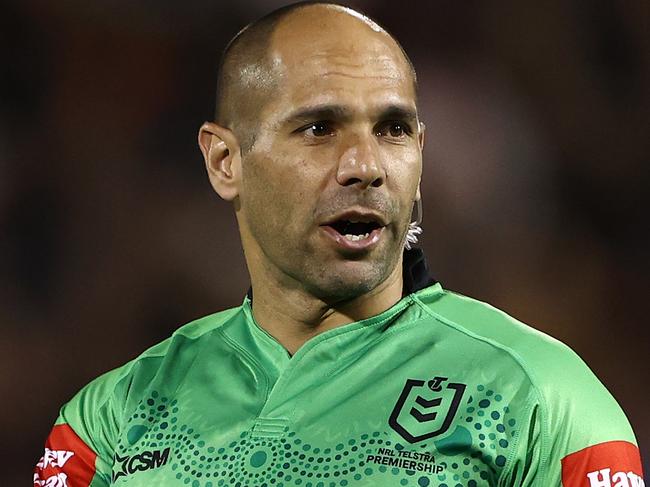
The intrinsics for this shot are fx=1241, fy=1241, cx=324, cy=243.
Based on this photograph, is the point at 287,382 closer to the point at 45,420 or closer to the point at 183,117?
the point at 45,420

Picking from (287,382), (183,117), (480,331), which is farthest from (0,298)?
(480,331)

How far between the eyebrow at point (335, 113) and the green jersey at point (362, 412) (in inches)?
14.3

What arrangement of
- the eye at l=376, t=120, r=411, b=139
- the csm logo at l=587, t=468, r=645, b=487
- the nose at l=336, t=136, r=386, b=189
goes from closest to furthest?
1. the csm logo at l=587, t=468, r=645, b=487
2. the nose at l=336, t=136, r=386, b=189
3. the eye at l=376, t=120, r=411, b=139

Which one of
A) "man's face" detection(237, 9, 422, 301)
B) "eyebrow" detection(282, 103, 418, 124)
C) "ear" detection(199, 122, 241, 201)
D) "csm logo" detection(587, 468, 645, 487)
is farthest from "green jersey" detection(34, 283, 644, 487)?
"eyebrow" detection(282, 103, 418, 124)

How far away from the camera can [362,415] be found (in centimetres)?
224

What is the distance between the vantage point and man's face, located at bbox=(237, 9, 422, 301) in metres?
2.27

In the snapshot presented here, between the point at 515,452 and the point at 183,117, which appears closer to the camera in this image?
the point at 515,452

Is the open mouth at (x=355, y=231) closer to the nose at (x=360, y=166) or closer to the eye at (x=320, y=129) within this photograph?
the nose at (x=360, y=166)

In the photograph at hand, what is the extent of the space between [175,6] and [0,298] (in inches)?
45.0

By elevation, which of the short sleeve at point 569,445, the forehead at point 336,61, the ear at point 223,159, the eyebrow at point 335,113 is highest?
the forehead at point 336,61

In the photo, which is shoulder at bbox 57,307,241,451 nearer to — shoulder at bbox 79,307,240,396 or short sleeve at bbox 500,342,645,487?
shoulder at bbox 79,307,240,396

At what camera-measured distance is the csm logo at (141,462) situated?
2.37 m

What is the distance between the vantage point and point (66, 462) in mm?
2598

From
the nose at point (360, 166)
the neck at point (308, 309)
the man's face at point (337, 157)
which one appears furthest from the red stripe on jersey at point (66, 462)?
the nose at point (360, 166)
